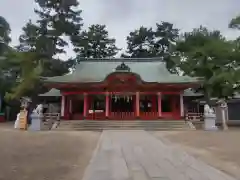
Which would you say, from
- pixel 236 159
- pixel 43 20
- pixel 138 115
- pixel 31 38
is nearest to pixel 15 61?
pixel 31 38

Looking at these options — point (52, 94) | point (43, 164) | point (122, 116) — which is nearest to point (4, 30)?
point (52, 94)

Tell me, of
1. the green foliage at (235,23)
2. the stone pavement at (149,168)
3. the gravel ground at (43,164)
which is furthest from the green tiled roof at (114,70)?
the stone pavement at (149,168)

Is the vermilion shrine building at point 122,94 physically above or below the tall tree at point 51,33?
below

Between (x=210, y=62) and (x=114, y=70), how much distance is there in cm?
A: 801

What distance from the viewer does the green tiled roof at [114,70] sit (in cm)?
2420

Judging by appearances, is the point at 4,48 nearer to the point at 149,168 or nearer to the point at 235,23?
the point at 235,23

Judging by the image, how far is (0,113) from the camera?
32.2 metres

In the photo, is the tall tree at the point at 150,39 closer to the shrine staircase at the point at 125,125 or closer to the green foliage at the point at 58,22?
the green foliage at the point at 58,22

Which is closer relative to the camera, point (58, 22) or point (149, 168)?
point (149, 168)

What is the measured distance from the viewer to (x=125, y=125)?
20172 millimetres

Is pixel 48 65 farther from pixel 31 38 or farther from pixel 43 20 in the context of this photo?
pixel 43 20

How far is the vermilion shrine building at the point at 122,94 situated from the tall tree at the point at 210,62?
5.51 feet

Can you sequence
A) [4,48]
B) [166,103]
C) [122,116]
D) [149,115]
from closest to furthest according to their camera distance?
[122,116]
[149,115]
[166,103]
[4,48]

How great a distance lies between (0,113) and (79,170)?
2908cm
